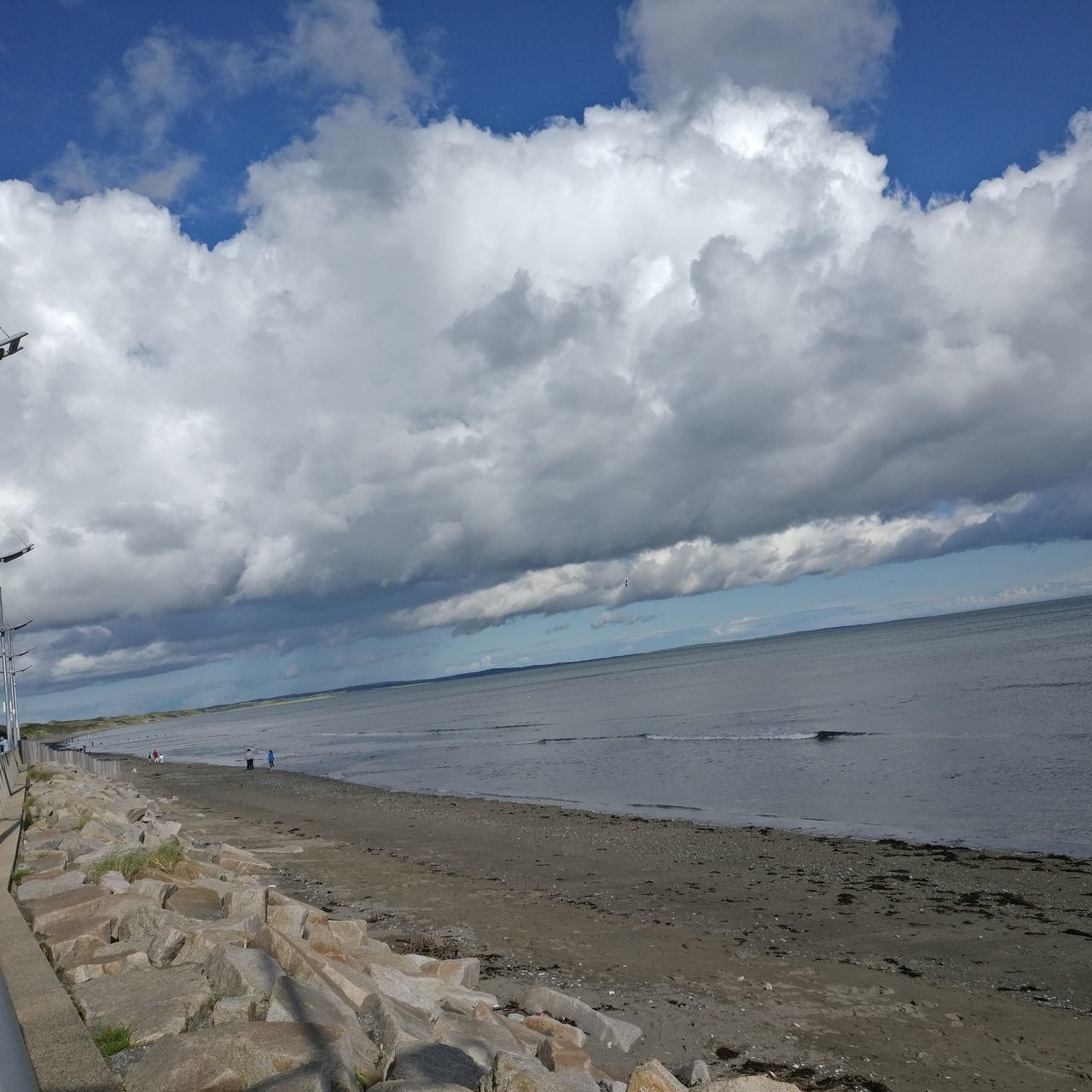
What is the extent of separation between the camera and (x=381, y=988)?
23.1 feet

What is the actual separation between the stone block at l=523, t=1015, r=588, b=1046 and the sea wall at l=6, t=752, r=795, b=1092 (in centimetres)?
2

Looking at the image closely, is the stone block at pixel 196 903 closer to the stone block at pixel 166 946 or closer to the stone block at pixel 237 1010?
the stone block at pixel 166 946

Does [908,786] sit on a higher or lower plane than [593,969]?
lower

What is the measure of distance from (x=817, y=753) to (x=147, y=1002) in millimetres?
31983

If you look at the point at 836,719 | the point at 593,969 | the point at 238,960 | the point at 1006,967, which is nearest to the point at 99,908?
the point at 238,960

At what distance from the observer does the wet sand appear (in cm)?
787

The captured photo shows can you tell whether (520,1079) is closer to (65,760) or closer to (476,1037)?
(476,1037)

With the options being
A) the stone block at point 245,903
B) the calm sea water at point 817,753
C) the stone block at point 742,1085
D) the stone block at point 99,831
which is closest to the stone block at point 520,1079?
the stone block at point 742,1085

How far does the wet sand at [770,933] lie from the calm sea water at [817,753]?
12.4 feet

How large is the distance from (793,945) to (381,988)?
257 inches

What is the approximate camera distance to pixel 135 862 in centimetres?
1038

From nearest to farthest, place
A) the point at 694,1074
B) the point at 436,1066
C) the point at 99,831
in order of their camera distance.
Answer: the point at 436,1066, the point at 694,1074, the point at 99,831

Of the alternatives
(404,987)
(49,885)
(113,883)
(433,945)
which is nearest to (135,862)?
(113,883)

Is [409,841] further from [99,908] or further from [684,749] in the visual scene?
[684,749]
